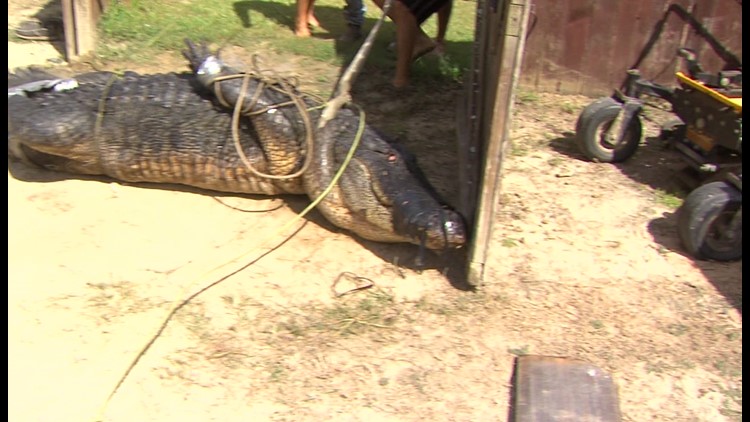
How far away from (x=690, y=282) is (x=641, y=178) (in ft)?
3.69

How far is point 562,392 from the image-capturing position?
3.08 metres

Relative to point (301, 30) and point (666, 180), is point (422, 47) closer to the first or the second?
point (301, 30)

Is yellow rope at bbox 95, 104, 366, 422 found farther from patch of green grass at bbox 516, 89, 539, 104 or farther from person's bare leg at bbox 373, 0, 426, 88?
patch of green grass at bbox 516, 89, 539, 104

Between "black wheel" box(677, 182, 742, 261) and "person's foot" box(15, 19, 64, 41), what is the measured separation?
5589 millimetres

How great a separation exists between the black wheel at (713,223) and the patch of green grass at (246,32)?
2.76m

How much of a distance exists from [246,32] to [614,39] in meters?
3.23

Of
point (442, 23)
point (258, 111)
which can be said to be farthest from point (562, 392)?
Result: point (442, 23)

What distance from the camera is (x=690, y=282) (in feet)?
12.5

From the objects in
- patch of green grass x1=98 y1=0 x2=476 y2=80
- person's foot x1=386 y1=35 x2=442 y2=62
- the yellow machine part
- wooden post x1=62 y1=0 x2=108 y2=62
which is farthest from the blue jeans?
the yellow machine part

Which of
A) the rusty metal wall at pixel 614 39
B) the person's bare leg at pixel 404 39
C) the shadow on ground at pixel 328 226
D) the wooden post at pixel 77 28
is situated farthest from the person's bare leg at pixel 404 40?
the wooden post at pixel 77 28

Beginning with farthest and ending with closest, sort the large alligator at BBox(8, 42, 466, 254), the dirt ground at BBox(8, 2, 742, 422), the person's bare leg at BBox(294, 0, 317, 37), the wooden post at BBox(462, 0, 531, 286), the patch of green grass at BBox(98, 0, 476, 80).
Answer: the person's bare leg at BBox(294, 0, 317, 37)
the patch of green grass at BBox(98, 0, 476, 80)
the large alligator at BBox(8, 42, 466, 254)
the wooden post at BBox(462, 0, 531, 286)
the dirt ground at BBox(8, 2, 742, 422)

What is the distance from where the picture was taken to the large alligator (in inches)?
164

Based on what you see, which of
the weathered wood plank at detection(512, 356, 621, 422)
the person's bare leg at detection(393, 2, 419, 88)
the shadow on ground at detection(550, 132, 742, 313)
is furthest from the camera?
the person's bare leg at detection(393, 2, 419, 88)

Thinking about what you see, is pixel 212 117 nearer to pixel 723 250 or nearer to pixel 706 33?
pixel 723 250
